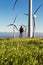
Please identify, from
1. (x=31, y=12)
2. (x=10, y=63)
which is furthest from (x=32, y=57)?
(x=31, y=12)

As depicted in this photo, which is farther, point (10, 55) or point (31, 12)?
point (31, 12)

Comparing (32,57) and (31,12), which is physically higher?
(31,12)

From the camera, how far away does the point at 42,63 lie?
17.2 meters

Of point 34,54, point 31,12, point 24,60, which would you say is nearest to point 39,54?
point 34,54

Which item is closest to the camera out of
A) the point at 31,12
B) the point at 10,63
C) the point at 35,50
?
the point at 10,63

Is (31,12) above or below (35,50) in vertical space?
above

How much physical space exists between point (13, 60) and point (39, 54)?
2.39 m

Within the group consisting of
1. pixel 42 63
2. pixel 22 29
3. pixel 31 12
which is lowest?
pixel 42 63

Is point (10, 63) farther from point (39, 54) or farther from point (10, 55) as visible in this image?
point (39, 54)

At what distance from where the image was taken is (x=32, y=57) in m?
17.9

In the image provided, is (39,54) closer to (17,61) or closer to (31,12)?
(17,61)

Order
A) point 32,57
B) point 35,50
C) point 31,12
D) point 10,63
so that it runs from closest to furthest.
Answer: point 10,63, point 32,57, point 35,50, point 31,12

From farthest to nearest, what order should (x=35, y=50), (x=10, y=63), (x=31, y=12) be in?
1. (x=31, y=12)
2. (x=35, y=50)
3. (x=10, y=63)

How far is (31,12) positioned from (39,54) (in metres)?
18.5
